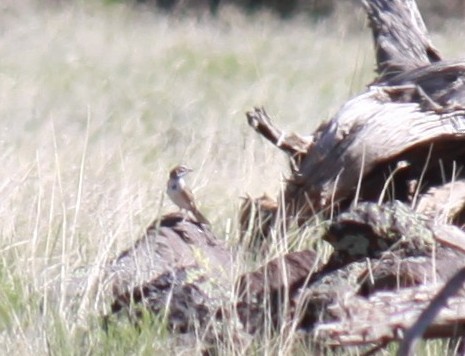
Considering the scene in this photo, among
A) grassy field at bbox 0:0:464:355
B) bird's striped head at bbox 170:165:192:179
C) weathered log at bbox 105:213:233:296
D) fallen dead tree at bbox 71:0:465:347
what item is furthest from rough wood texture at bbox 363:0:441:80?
weathered log at bbox 105:213:233:296

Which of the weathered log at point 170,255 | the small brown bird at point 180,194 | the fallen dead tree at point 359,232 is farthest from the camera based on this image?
the small brown bird at point 180,194

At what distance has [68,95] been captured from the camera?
40.5ft

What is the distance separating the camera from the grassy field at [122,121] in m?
4.96

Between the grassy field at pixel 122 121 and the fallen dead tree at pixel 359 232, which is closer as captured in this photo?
the fallen dead tree at pixel 359 232

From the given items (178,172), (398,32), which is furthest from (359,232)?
(398,32)

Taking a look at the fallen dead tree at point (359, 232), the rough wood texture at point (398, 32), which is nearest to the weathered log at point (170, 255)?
the fallen dead tree at point (359, 232)

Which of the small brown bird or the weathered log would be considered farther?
the small brown bird

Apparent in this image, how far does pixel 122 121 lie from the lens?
10484mm

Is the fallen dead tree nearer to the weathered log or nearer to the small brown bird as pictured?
the weathered log

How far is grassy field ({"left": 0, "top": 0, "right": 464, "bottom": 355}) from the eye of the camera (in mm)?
4965

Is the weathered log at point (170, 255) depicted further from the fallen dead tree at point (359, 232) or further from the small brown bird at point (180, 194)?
the small brown bird at point (180, 194)

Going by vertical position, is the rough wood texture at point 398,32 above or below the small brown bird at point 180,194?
above

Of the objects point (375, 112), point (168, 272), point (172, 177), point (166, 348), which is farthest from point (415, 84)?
point (166, 348)

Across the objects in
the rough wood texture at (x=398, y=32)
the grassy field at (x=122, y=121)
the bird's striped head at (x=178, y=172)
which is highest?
the rough wood texture at (x=398, y=32)
